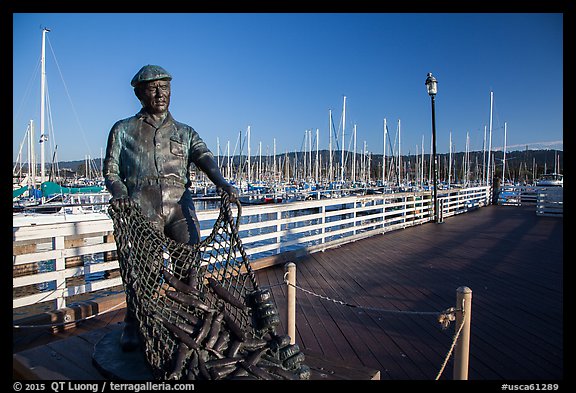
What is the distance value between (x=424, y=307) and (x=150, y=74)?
408 centimetres

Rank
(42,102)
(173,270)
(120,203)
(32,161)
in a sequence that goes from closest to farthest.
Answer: (120,203), (173,270), (42,102), (32,161)

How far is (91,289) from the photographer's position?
4465 millimetres

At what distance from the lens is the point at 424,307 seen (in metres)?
4.68

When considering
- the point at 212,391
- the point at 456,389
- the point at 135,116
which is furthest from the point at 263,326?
the point at 135,116

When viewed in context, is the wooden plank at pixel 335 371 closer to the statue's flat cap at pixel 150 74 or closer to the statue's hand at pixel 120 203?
the statue's hand at pixel 120 203

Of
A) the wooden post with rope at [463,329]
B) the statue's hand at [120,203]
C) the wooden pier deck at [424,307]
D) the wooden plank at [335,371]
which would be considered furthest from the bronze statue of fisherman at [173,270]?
the wooden post with rope at [463,329]

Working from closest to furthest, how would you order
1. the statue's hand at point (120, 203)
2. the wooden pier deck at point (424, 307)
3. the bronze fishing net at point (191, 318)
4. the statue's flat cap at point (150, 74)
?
the bronze fishing net at point (191, 318)
the statue's hand at point (120, 203)
the statue's flat cap at point (150, 74)
the wooden pier deck at point (424, 307)

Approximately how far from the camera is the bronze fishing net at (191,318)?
7.39ft

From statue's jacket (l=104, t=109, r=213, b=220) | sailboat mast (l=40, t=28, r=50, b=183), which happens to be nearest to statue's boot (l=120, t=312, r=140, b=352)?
statue's jacket (l=104, t=109, r=213, b=220)

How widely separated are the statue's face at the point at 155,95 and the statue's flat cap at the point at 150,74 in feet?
0.16

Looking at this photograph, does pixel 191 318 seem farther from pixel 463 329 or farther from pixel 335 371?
pixel 463 329

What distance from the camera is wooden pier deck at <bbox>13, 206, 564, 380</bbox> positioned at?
128 inches

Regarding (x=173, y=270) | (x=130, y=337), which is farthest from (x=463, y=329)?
(x=130, y=337)
